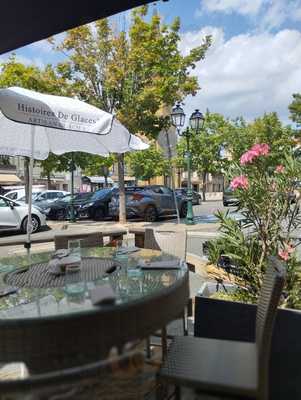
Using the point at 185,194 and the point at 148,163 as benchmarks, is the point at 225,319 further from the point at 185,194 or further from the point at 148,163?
the point at 148,163

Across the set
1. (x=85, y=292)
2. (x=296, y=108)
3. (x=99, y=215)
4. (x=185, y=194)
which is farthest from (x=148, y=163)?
(x=85, y=292)

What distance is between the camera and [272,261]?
81.5 inches

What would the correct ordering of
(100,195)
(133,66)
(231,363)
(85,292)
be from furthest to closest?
(100,195), (133,66), (85,292), (231,363)

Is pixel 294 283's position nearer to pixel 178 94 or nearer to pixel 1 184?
pixel 178 94

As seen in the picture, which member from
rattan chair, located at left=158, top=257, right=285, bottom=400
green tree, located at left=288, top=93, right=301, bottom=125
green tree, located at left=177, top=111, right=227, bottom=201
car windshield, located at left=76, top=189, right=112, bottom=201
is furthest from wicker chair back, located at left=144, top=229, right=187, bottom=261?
green tree, located at left=177, top=111, right=227, bottom=201

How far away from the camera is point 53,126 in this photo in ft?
12.8

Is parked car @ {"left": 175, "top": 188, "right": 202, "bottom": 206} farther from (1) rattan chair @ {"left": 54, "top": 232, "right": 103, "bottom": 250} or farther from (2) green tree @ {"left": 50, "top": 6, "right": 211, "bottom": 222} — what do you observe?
(1) rattan chair @ {"left": 54, "top": 232, "right": 103, "bottom": 250}

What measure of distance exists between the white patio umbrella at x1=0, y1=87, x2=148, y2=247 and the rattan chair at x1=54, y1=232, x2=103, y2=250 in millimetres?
719

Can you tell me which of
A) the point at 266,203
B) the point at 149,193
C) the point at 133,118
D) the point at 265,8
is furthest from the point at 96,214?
the point at 266,203

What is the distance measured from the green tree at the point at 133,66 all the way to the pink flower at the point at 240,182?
32.1 ft

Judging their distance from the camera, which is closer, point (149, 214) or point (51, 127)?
point (51, 127)

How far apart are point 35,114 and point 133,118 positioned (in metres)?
9.21

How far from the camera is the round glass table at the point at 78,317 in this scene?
1445 millimetres

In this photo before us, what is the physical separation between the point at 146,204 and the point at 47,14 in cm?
1243
